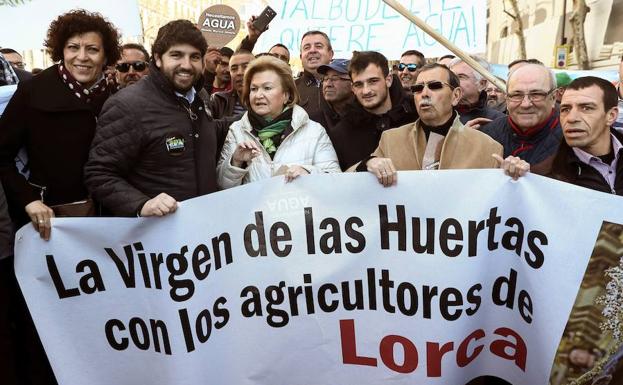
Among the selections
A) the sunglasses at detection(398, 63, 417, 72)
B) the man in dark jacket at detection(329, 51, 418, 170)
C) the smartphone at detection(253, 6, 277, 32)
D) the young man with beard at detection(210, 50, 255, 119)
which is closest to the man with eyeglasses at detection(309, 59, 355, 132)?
the man in dark jacket at detection(329, 51, 418, 170)

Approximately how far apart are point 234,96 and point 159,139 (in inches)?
84.8

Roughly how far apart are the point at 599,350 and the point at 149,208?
6.61 ft

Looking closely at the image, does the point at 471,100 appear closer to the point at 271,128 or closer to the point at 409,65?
the point at 409,65

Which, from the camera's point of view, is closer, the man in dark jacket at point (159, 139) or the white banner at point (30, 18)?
the man in dark jacket at point (159, 139)

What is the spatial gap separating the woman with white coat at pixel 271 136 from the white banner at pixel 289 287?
0.36 meters

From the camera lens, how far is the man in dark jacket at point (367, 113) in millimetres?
3908

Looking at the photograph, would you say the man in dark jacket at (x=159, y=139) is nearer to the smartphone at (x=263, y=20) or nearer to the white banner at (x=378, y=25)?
the smartphone at (x=263, y=20)

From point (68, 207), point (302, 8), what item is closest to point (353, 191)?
point (68, 207)

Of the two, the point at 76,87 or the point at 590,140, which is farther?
the point at 76,87

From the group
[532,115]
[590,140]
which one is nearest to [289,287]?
[590,140]

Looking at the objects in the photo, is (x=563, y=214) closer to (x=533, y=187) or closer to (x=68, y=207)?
(x=533, y=187)

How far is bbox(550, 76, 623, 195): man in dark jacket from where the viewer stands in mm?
3018

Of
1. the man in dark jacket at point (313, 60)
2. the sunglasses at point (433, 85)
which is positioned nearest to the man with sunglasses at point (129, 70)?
the man in dark jacket at point (313, 60)

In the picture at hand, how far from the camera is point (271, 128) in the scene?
3.49 meters
